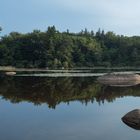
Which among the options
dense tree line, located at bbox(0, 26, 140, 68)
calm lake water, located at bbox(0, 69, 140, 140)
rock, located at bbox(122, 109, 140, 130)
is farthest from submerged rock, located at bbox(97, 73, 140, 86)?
dense tree line, located at bbox(0, 26, 140, 68)

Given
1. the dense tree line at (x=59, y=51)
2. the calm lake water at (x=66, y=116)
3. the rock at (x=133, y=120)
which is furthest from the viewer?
the dense tree line at (x=59, y=51)

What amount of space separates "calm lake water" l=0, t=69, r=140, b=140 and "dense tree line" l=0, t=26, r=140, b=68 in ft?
204

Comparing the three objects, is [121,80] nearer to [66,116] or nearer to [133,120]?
[66,116]

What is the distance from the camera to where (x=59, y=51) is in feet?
312

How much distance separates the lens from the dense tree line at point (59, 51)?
303 feet

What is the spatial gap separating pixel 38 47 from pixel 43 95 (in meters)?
67.4

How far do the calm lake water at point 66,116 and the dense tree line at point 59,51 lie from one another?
204 ft

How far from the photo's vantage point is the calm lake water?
1595 cm

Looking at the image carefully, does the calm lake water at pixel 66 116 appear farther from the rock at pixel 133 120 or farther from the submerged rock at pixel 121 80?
the submerged rock at pixel 121 80

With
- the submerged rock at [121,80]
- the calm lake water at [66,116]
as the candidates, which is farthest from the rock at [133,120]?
the submerged rock at [121,80]

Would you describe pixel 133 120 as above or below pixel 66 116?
above

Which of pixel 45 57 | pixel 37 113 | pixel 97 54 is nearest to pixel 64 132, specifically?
pixel 37 113

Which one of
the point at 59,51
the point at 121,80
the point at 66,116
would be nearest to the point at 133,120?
the point at 66,116

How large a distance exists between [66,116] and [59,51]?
75.3 meters
